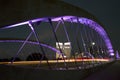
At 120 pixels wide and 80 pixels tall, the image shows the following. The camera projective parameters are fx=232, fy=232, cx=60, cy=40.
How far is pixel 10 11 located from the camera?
1108cm

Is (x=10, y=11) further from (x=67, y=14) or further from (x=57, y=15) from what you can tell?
(x=67, y=14)

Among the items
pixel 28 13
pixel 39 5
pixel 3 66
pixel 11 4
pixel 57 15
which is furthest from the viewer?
pixel 57 15

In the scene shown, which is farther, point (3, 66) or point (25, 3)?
point (25, 3)

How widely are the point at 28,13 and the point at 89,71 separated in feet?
29.6

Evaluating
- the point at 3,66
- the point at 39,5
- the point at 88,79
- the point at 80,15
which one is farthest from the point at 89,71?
the point at 3,66

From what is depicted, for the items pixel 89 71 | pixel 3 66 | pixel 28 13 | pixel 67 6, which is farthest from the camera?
pixel 89 71

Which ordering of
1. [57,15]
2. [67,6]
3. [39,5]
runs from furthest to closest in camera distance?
[67,6]
[57,15]
[39,5]

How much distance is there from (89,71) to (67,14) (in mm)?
5484

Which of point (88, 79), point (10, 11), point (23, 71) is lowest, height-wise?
point (88, 79)

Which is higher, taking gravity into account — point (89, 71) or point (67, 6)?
point (67, 6)

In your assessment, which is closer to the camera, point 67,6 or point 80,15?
point 67,6

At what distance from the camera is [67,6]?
636 inches

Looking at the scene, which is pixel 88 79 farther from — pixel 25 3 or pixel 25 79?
pixel 25 3

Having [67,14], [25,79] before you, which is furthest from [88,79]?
[25,79]
